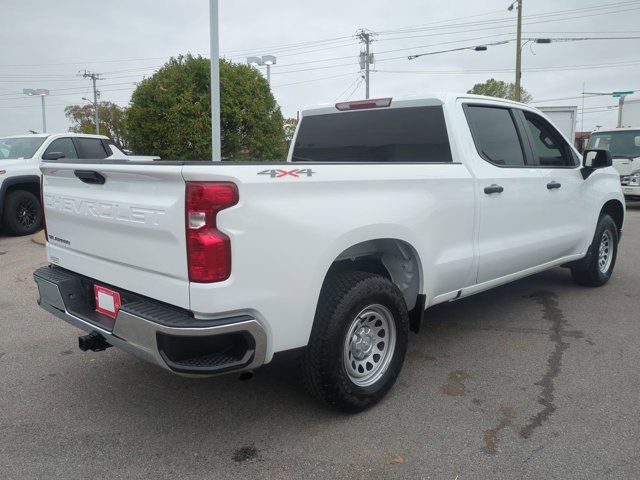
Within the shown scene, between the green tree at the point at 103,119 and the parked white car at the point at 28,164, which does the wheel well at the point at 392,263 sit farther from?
the green tree at the point at 103,119

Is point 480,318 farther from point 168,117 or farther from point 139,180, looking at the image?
point 168,117

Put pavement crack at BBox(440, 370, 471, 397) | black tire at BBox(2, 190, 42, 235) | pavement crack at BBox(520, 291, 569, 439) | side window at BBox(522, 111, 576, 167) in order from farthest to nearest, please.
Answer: black tire at BBox(2, 190, 42, 235) < side window at BBox(522, 111, 576, 167) < pavement crack at BBox(440, 370, 471, 397) < pavement crack at BBox(520, 291, 569, 439)

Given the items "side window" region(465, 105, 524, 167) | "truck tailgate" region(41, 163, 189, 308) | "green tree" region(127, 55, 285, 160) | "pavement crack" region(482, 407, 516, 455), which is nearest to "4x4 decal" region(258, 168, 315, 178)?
"truck tailgate" region(41, 163, 189, 308)

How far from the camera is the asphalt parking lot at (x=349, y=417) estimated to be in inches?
108

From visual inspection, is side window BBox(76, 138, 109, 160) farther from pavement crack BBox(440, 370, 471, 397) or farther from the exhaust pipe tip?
pavement crack BBox(440, 370, 471, 397)

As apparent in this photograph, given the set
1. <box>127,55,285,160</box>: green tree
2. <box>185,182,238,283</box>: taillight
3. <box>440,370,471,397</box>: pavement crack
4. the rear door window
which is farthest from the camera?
<box>127,55,285,160</box>: green tree

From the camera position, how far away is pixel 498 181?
413 cm

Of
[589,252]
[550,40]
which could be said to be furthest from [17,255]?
[550,40]

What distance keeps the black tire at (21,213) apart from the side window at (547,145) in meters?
8.51

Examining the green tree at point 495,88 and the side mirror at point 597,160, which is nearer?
the side mirror at point 597,160

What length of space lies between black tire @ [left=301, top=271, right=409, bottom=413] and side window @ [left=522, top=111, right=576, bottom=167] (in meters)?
2.38

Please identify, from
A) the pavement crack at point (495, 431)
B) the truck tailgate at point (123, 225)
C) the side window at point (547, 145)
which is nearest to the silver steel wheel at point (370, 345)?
the pavement crack at point (495, 431)

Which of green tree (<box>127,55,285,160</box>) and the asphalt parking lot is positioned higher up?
green tree (<box>127,55,285,160</box>)

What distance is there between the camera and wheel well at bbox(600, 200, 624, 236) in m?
6.04
